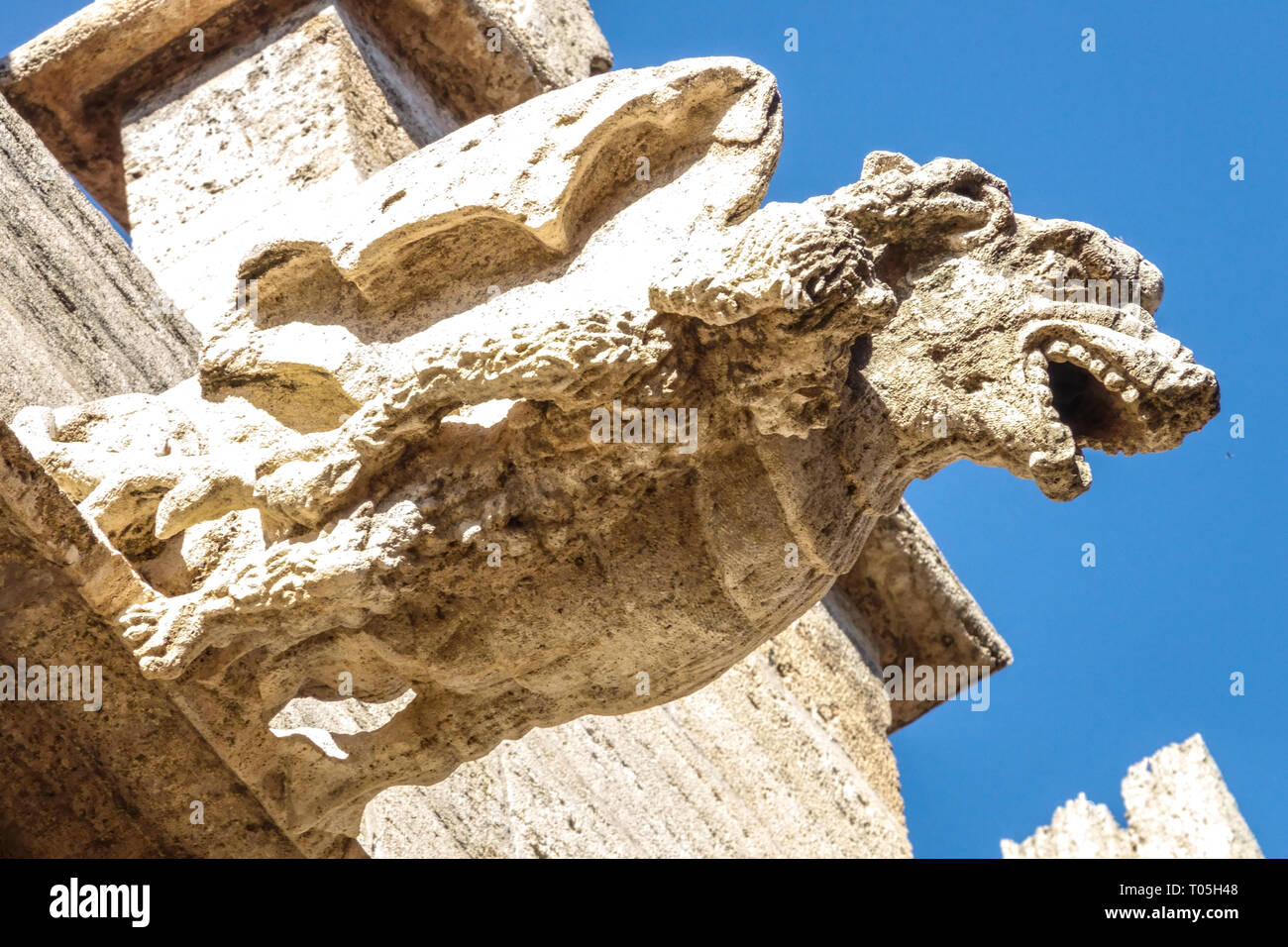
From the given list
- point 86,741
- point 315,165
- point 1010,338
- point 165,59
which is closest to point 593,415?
point 1010,338

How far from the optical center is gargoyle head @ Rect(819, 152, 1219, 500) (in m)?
2.98

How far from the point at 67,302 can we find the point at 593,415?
6.42 ft

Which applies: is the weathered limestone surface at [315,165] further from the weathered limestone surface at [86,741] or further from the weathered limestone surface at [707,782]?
the weathered limestone surface at [86,741]

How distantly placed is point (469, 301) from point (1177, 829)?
10.9 meters

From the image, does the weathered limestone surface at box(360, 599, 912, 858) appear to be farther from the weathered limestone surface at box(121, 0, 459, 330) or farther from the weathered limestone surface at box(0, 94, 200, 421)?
the weathered limestone surface at box(121, 0, 459, 330)

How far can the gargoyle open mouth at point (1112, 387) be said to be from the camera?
9.72ft

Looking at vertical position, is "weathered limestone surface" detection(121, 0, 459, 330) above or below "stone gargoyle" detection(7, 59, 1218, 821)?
above

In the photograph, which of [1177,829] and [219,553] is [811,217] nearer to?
[219,553]

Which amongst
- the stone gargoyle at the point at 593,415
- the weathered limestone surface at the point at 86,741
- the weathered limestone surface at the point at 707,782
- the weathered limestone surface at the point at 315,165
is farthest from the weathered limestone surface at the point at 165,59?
the weathered limestone surface at the point at 86,741

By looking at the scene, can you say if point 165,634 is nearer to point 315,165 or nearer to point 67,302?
point 67,302

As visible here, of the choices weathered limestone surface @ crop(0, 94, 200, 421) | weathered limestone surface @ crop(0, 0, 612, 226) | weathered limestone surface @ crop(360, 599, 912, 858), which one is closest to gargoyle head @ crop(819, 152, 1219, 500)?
weathered limestone surface @ crop(360, 599, 912, 858)

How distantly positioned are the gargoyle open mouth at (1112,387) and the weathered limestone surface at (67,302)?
7.06 ft

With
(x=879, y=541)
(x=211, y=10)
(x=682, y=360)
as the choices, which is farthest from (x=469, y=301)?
(x=879, y=541)

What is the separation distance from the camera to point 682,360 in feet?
9.79
